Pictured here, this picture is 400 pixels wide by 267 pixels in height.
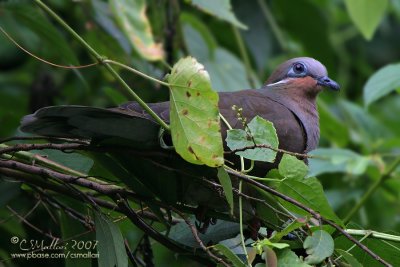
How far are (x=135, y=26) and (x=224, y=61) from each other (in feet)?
5.86

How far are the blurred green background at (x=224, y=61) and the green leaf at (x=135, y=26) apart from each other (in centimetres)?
74

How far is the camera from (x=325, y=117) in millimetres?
4527

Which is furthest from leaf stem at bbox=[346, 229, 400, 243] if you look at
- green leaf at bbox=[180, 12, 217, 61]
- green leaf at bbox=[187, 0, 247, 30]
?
green leaf at bbox=[180, 12, 217, 61]

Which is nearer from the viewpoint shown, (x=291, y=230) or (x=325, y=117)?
(x=291, y=230)

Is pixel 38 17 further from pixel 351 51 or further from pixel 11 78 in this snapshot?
pixel 351 51

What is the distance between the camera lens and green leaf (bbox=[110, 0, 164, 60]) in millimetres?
2561

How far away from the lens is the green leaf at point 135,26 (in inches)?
101

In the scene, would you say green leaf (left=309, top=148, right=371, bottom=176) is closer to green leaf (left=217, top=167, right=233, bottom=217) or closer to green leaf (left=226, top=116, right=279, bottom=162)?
green leaf (left=226, top=116, right=279, bottom=162)

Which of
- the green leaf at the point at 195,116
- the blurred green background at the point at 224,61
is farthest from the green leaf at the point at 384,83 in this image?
the green leaf at the point at 195,116

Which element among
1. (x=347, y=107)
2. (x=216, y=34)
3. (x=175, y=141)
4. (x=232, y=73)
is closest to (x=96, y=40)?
(x=232, y=73)

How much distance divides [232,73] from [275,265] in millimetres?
2198

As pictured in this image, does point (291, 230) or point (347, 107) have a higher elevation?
point (291, 230)

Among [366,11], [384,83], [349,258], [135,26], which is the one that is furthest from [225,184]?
[366,11]

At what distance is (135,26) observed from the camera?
2596 mm
